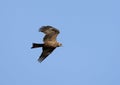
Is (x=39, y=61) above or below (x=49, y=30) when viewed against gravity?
below

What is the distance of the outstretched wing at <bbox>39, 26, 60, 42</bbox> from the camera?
31.8 metres

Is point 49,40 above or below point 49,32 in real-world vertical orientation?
below

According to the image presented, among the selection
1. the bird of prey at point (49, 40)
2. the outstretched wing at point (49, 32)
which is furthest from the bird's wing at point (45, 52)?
the outstretched wing at point (49, 32)

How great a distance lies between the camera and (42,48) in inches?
1272

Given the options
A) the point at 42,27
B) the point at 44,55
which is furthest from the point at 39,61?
the point at 42,27

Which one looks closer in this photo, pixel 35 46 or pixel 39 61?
pixel 35 46

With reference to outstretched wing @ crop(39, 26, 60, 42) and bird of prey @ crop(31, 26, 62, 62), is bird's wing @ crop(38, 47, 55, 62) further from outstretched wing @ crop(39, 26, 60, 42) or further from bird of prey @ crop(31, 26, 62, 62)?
outstretched wing @ crop(39, 26, 60, 42)

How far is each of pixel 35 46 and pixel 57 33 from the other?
2.48 m

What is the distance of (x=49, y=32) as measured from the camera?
3209 centimetres

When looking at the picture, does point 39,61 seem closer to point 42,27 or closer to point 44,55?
point 44,55

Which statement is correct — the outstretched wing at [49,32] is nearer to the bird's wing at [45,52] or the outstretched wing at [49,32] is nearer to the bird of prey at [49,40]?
the bird of prey at [49,40]

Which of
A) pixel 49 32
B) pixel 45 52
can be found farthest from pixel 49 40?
pixel 45 52

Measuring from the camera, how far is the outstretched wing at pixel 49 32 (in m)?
31.8

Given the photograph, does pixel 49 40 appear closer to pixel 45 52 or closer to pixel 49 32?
pixel 49 32
